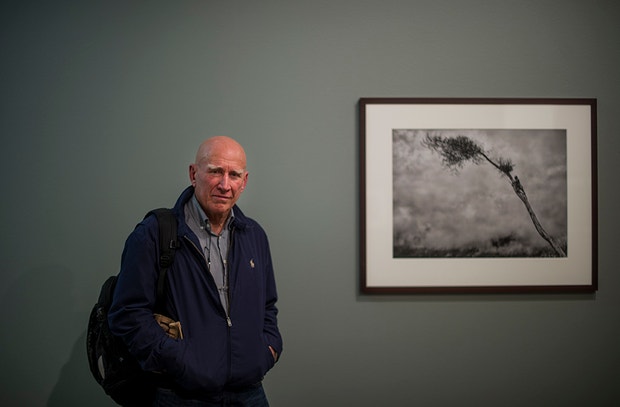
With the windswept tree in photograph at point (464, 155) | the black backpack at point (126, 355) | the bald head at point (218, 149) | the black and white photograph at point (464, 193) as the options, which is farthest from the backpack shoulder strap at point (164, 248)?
the windswept tree in photograph at point (464, 155)

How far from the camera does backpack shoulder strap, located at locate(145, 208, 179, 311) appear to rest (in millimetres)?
1518

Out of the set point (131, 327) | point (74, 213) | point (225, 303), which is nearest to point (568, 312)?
point (225, 303)

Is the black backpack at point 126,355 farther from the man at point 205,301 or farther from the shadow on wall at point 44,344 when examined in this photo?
the shadow on wall at point 44,344

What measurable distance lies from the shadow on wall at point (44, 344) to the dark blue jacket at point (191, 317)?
874 millimetres

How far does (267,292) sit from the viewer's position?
1.76m

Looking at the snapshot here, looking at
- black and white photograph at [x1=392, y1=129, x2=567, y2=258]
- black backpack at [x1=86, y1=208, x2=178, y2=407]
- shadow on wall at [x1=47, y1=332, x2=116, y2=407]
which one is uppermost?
black and white photograph at [x1=392, y1=129, x2=567, y2=258]

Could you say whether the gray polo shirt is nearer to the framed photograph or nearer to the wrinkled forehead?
the wrinkled forehead

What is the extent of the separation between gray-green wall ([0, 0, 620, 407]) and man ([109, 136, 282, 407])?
1.78 feet

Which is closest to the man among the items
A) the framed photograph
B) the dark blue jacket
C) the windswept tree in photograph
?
the dark blue jacket

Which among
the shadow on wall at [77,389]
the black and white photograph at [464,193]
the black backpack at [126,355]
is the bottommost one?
the shadow on wall at [77,389]

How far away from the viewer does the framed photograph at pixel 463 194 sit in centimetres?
217

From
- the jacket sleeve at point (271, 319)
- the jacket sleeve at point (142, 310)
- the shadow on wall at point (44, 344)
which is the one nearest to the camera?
the jacket sleeve at point (142, 310)

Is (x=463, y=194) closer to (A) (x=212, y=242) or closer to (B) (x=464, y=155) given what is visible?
(B) (x=464, y=155)

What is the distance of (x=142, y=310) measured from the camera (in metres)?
1.48
